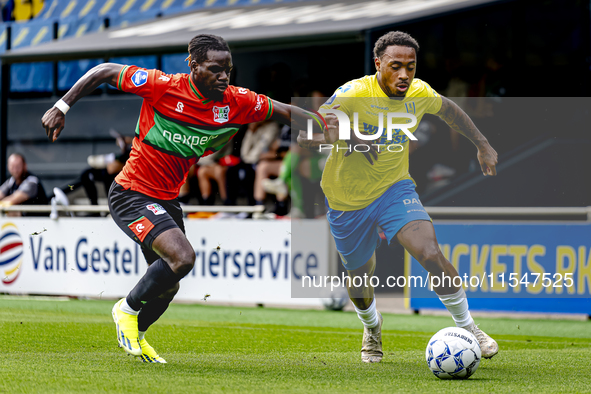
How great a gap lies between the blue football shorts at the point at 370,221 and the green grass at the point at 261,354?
2.81ft

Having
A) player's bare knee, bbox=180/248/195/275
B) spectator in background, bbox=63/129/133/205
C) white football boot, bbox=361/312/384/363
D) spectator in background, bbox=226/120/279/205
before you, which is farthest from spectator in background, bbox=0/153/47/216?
white football boot, bbox=361/312/384/363

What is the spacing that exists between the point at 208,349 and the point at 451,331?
2.40m

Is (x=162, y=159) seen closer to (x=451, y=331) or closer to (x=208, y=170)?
(x=451, y=331)

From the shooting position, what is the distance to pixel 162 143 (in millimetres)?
6160

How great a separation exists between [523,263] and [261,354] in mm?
4120

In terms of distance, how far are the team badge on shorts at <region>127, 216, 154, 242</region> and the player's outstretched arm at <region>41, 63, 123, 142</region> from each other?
2.65ft

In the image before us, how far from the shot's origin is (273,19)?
14031 millimetres

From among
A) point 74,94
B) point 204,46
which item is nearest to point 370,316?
point 204,46

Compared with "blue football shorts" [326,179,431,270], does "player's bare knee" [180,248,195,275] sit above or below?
below

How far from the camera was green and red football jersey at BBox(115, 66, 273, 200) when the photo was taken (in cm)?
611

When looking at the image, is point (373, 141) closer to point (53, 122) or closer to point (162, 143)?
point (162, 143)

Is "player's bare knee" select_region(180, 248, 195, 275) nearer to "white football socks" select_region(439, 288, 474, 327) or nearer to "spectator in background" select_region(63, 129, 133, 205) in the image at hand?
"white football socks" select_region(439, 288, 474, 327)

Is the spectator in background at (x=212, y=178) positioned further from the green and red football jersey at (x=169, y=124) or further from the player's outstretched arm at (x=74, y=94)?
the player's outstretched arm at (x=74, y=94)

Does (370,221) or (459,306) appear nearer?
(459,306)
